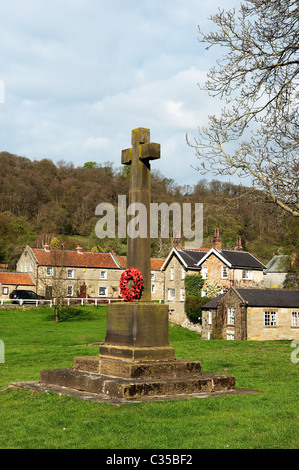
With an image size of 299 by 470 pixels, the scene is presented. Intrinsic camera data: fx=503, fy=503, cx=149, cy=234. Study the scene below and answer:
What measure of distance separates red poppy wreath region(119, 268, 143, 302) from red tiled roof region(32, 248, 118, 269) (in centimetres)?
5002

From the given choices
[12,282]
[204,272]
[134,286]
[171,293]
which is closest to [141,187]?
[134,286]

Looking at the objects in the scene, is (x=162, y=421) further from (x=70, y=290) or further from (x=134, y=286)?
(x=70, y=290)

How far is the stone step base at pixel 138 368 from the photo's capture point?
32.8 ft

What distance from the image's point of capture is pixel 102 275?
6675 centimetres

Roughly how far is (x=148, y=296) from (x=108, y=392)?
8.22 ft

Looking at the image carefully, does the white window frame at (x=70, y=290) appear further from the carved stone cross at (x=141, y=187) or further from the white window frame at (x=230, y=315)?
the carved stone cross at (x=141, y=187)

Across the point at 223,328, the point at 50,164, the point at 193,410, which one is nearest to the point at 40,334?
the point at 223,328

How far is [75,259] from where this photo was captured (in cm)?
6531

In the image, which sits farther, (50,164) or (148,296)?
(50,164)

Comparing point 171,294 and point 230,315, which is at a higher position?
point 171,294

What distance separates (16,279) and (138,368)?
181ft

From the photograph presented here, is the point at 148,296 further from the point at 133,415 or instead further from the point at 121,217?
the point at 121,217

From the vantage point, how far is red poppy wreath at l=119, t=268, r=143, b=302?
11.0 meters

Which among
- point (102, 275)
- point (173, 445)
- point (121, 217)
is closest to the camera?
point (173, 445)
